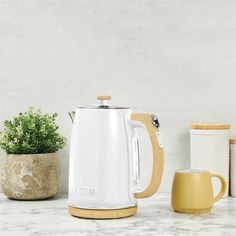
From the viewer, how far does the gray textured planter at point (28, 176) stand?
4.64 ft

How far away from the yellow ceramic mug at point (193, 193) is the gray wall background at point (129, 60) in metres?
0.27

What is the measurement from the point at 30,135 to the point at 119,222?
41cm

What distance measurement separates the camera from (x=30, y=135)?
1438 millimetres

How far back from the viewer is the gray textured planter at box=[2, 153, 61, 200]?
1.42 metres

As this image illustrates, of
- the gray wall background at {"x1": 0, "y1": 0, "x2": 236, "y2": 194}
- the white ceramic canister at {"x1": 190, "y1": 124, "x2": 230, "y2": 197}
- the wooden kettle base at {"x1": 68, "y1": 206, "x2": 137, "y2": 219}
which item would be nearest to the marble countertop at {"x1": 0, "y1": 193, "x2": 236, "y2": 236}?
the wooden kettle base at {"x1": 68, "y1": 206, "x2": 137, "y2": 219}

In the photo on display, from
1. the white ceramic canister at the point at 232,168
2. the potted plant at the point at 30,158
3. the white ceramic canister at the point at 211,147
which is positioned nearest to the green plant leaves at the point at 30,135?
the potted plant at the point at 30,158

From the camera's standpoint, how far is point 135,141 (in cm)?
123

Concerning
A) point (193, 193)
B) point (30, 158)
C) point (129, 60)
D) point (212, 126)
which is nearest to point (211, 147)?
point (212, 126)

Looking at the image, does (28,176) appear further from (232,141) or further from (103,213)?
(232,141)

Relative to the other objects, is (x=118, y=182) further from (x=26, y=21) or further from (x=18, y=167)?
(x=26, y=21)

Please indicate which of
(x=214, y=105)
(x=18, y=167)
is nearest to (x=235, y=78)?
(x=214, y=105)

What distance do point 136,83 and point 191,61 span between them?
0.18m

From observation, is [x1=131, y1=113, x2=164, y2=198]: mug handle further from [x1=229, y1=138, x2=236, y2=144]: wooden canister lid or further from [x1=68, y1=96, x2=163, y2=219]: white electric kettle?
[x1=229, y1=138, x2=236, y2=144]: wooden canister lid

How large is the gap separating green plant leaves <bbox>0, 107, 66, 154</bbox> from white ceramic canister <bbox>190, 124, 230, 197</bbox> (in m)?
0.40
